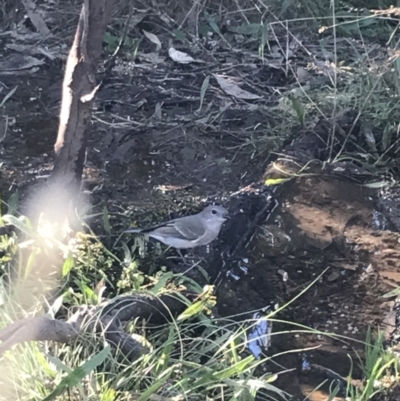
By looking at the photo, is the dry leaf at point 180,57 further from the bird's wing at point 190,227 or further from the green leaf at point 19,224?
the green leaf at point 19,224

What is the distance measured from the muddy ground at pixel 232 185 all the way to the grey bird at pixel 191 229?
0.57ft

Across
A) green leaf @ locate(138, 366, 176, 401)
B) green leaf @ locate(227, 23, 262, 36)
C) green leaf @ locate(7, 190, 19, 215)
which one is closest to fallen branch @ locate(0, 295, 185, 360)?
green leaf @ locate(138, 366, 176, 401)

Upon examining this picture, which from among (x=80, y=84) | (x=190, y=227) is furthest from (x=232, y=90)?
(x=80, y=84)

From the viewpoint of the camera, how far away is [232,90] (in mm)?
4414

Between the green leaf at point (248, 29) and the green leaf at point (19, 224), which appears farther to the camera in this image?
the green leaf at point (248, 29)

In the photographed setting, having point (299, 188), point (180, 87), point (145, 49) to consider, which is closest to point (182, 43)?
point (145, 49)

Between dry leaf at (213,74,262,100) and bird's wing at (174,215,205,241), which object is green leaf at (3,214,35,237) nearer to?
bird's wing at (174,215,205,241)

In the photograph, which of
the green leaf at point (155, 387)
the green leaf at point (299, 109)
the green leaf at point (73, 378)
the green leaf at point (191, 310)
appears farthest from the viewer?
the green leaf at point (299, 109)

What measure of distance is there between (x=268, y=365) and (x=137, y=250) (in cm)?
75

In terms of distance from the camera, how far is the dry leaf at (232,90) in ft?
14.3

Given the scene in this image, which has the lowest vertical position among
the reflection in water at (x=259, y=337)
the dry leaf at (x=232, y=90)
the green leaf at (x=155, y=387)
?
the dry leaf at (x=232, y=90)

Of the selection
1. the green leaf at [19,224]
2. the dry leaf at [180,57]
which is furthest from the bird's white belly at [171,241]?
the dry leaf at [180,57]

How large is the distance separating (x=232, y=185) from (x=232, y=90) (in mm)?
980

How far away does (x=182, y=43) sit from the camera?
502cm
